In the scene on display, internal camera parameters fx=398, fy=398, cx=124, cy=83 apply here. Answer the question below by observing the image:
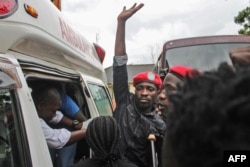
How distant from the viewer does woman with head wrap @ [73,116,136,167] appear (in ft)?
7.36

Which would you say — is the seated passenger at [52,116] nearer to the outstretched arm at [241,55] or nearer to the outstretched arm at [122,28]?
the outstretched arm at [122,28]

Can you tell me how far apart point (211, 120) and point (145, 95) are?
2.04 meters

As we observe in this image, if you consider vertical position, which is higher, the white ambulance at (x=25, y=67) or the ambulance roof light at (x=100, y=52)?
the ambulance roof light at (x=100, y=52)

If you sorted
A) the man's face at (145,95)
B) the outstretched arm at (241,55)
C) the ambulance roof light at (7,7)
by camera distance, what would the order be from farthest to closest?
the man's face at (145,95) → the ambulance roof light at (7,7) → the outstretched arm at (241,55)

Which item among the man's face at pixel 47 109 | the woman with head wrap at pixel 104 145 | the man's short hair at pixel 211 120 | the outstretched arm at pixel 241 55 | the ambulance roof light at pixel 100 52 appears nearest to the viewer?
the man's short hair at pixel 211 120

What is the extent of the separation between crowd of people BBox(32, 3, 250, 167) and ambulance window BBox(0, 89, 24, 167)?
0.52 meters

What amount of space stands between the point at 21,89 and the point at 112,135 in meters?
0.61

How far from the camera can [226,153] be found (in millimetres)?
678

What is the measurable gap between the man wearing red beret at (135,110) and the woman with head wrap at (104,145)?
30 centimetres

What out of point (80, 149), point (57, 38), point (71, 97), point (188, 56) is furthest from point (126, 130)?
point (188, 56)

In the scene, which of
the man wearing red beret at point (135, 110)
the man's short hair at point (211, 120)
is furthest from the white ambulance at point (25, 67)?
the man's short hair at point (211, 120)

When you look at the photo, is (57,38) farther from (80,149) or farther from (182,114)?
(182,114)

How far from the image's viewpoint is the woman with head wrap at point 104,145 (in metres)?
2.24

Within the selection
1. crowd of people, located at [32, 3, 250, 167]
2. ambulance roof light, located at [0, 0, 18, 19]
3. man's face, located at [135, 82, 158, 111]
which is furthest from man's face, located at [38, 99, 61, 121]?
ambulance roof light, located at [0, 0, 18, 19]
